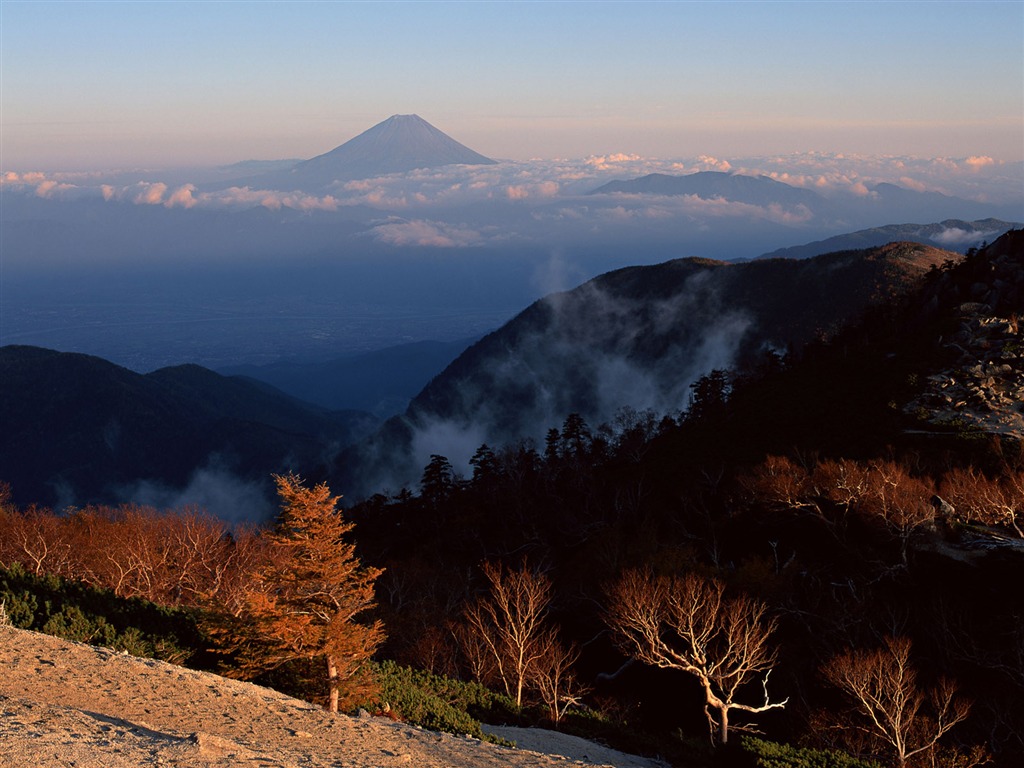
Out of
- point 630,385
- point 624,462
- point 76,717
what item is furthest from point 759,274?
point 76,717

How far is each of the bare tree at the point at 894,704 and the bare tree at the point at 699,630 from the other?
8.14ft

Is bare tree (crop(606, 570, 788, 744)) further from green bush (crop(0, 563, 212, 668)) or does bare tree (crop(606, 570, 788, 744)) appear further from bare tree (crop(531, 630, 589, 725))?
green bush (crop(0, 563, 212, 668))

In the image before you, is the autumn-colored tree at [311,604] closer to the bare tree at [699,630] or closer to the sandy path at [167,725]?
the sandy path at [167,725]

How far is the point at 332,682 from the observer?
20.8 metres

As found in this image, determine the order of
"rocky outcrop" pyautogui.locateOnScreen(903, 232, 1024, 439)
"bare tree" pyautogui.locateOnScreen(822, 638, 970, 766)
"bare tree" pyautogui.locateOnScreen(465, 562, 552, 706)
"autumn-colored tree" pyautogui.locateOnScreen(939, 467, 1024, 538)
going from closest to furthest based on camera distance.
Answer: "bare tree" pyautogui.locateOnScreen(822, 638, 970, 766), "bare tree" pyautogui.locateOnScreen(465, 562, 552, 706), "autumn-colored tree" pyautogui.locateOnScreen(939, 467, 1024, 538), "rocky outcrop" pyautogui.locateOnScreen(903, 232, 1024, 439)

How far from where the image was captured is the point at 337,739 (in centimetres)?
1803

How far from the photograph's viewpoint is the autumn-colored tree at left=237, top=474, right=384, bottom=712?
20.3 meters

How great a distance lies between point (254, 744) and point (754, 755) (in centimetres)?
1415

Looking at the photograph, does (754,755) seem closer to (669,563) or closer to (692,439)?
(669,563)

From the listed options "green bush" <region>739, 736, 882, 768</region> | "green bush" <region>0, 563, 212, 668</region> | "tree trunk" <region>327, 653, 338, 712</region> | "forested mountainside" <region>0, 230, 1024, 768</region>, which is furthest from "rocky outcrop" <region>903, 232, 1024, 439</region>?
"green bush" <region>0, 563, 212, 668</region>

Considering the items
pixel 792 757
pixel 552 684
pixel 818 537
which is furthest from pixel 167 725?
pixel 818 537

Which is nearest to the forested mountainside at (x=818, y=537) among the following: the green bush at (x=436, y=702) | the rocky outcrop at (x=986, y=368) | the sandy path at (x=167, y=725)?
the rocky outcrop at (x=986, y=368)

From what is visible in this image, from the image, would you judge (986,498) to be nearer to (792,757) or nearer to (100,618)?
(792,757)

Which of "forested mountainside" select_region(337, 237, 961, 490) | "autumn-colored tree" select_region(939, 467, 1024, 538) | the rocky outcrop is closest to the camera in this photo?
"autumn-colored tree" select_region(939, 467, 1024, 538)
